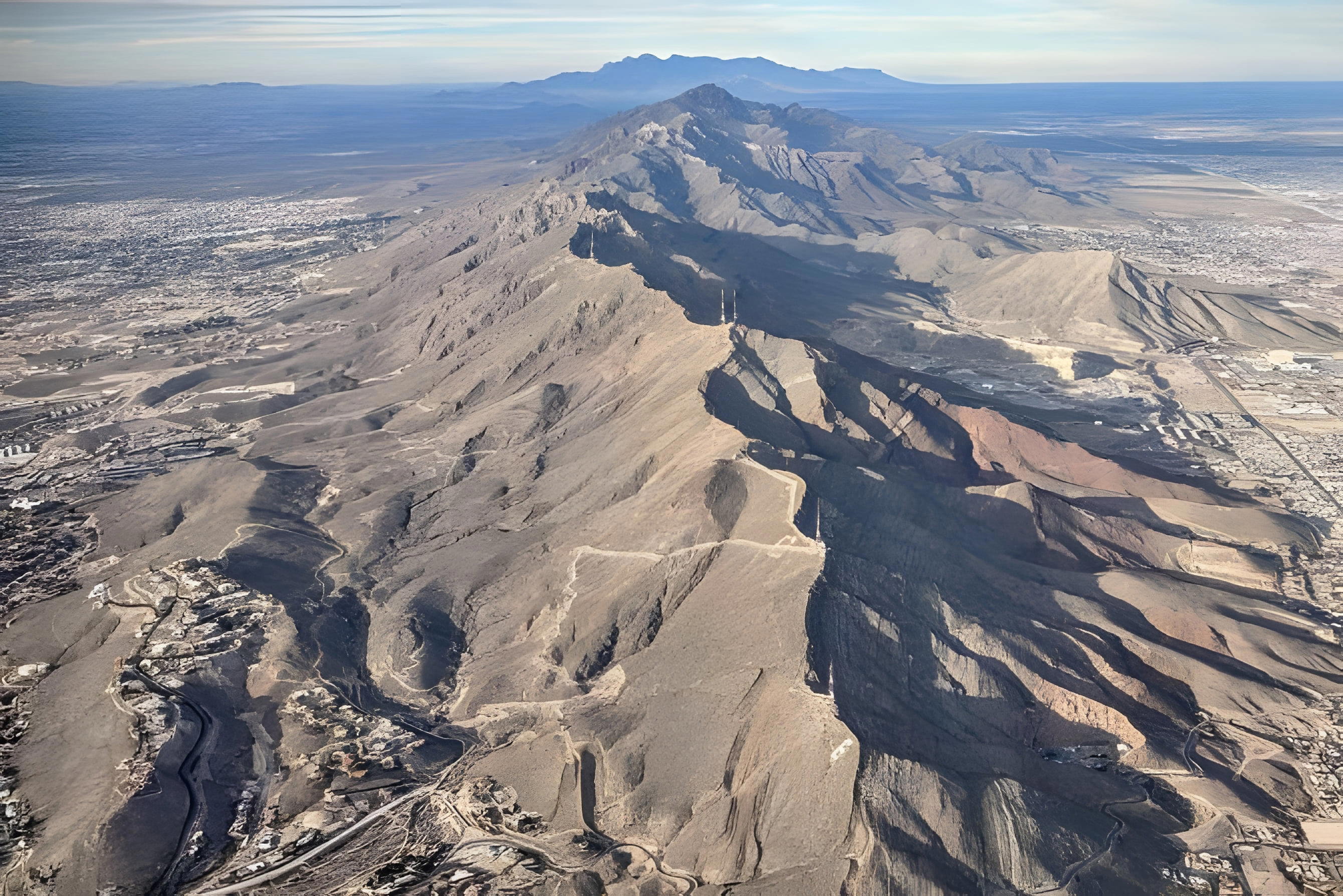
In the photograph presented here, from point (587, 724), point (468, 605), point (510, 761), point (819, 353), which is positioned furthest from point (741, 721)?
point (819, 353)

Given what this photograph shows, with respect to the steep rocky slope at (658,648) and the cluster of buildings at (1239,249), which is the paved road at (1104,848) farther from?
the cluster of buildings at (1239,249)

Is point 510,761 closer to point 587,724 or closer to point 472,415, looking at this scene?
point 587,724

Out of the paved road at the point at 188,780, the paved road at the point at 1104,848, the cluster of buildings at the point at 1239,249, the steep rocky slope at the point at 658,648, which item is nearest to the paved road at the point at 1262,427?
the steep rocky slope at the point at 658,648

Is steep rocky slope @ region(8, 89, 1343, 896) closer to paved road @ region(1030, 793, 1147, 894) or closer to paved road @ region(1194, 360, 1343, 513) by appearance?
paved road @ region(1030, 793, 1147, 894)

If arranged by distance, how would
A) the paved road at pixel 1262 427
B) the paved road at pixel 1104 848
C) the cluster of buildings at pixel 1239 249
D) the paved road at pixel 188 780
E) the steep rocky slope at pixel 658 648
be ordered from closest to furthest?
the paved road at pixel 1104 848 < the steep rocky slope at pixel 658 648 < the paved road at pixel 188 780 < the paved road at pixel 1262 427 < the cluster of buildings at pixel 1239 249

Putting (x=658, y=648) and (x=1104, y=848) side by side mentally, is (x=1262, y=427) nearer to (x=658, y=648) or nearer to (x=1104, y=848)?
(x=1104, y=848)

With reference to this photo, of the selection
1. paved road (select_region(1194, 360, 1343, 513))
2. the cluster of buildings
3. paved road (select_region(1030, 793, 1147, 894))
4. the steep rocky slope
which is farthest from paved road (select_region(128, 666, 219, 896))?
the cluster of buildings

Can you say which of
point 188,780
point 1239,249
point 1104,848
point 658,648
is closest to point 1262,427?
point 1104,848

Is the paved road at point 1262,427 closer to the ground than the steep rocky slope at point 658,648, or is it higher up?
closer to the ground
